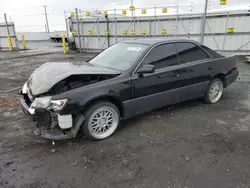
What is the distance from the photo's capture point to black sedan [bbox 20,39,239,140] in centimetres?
298

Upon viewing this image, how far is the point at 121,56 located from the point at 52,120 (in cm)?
181

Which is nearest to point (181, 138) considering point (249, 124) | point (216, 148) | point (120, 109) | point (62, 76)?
point (216, 148)

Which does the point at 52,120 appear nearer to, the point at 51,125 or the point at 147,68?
the point at 51,125

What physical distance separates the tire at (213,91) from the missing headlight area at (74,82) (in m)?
2.71

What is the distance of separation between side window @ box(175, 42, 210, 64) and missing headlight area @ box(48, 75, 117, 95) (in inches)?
69.6

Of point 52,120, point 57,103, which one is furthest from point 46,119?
point 57,103

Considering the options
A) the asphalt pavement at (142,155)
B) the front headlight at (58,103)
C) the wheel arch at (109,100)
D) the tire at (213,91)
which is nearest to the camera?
the asphalt pavement at (142,155)

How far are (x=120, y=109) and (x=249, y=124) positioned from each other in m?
2.62

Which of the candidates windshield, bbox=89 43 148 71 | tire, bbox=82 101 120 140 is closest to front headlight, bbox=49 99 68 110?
tire, bbox=82 101 120 140

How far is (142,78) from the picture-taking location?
11.7 feet

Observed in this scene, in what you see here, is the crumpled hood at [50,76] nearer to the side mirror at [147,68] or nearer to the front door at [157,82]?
the side mirror at [147,68]

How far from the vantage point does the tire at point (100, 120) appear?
10.4 feet

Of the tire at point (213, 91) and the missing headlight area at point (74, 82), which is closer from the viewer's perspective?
the missing headlight area at point (74, 82)

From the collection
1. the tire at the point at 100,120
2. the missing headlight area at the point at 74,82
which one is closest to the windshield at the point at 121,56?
the missing headlight area at the point at 74,82
